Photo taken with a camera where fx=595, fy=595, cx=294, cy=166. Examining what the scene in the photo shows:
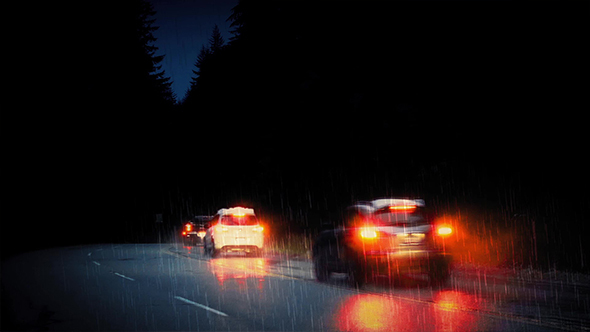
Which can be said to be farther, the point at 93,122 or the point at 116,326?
the point at 93,122

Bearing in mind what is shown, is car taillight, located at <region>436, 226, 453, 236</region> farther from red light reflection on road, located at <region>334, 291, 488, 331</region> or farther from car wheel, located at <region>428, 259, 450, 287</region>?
red light reflection on road, located at <region>334, 291, 488, 331</region>

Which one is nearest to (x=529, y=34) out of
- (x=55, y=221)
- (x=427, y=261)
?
(x=427, y=261)

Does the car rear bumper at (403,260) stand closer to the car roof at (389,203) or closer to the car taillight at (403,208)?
the car taillight at (403,208)

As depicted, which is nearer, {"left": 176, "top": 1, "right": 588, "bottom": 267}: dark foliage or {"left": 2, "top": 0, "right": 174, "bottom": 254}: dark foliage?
{"left": 176, "top": 1, "right": 588, "bottom": 267}: dark foliage

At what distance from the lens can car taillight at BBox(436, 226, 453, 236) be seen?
12.5 meters

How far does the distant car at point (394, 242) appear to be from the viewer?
1216cm

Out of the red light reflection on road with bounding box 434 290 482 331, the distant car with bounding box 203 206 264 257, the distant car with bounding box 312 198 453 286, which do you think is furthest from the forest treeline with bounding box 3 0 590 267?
the distant car with bounding box 203 206 264 257

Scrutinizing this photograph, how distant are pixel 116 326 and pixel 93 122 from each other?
5721 cm

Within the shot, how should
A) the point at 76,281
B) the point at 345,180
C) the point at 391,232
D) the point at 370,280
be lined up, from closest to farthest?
1. the point at 391,232
2. the point at 370,280
3. the point at 76,281
4. the point at 345,180

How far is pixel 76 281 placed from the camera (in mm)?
15039

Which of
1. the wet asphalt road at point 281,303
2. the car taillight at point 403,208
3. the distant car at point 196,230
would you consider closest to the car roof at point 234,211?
the wet asphalt road at point 281,303

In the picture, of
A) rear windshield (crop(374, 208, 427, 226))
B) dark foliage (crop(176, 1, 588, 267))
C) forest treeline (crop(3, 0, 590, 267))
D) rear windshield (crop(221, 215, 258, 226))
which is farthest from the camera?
rear windshield (crop(221, 215, 258, 226))

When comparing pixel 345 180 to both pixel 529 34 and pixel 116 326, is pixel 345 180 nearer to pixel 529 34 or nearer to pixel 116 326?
pixel 529 34

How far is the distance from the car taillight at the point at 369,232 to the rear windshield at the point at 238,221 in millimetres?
10442
